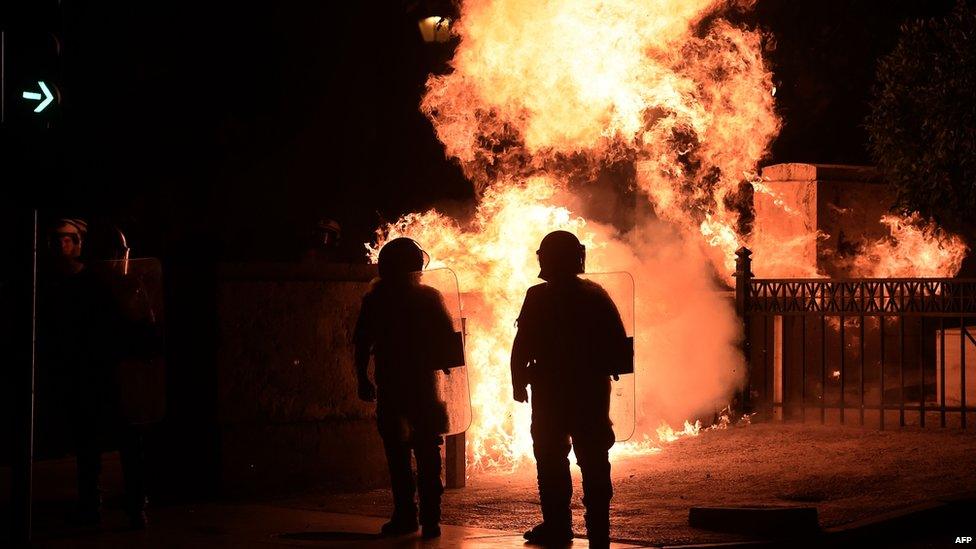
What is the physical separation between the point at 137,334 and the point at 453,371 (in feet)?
6.84

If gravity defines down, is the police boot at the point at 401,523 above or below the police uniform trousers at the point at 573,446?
below

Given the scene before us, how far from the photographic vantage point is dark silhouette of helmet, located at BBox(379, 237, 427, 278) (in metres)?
8.43

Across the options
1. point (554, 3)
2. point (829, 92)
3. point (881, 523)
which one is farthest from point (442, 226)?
point (829, 92)

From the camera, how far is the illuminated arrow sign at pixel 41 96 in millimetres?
6902

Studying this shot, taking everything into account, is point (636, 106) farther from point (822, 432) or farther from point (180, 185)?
point (180, 185)

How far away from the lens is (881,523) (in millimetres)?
8461

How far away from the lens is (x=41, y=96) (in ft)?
22.7

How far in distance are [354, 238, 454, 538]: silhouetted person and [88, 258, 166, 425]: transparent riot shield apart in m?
1.42

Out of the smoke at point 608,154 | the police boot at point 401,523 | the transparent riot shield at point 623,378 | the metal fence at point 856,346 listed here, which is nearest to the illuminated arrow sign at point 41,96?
the police boot at point 401,523

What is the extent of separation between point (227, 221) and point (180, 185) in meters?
1.29

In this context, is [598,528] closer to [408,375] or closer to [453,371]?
[408,375]

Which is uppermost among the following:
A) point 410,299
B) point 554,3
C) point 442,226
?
point 554,3

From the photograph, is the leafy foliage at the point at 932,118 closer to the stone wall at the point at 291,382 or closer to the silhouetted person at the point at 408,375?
the stone wall at the point at 291,382

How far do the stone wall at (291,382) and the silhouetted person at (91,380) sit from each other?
1303 millimetres
